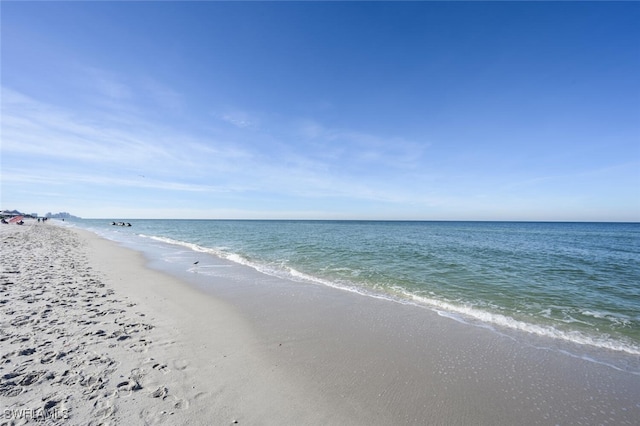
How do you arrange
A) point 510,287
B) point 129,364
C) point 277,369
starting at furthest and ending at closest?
point 510,287, point 277,369, point 129,364

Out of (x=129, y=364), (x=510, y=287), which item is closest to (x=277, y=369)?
(x=129, y=364)

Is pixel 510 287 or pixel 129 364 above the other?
pixel 129 364

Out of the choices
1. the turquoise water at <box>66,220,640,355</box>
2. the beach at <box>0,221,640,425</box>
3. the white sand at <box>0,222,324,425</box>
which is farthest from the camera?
the turquoise water at <box>66,220,640,355</box>

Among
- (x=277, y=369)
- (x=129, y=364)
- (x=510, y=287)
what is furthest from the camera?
(x=510, y=287)

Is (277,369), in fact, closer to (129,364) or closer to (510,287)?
(129,364)

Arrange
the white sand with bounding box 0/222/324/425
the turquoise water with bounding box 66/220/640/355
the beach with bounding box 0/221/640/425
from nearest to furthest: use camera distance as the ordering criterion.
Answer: the white sand with bounding box 0/222/324/425
the beach with bounding box 0/221/640/425
the turquoise water with bounding box 66/220/640/355

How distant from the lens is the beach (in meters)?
4.18

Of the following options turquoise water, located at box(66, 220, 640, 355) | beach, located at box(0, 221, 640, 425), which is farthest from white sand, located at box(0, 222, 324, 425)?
turquoise water, located at box(66, 220, 640, 355)

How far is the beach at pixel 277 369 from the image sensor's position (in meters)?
4.18

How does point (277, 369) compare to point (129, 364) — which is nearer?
point (129, 364)

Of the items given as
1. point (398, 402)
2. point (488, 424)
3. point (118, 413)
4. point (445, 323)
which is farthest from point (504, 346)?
point (118, 413)

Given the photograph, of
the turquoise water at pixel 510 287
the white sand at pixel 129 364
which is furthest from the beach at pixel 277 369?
the turquoise water at pixel 510 287

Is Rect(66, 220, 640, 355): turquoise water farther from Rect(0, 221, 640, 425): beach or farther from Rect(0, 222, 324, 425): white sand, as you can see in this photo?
Rect(0, 222, 324, 425): white sand

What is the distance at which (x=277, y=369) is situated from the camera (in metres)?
5.52
